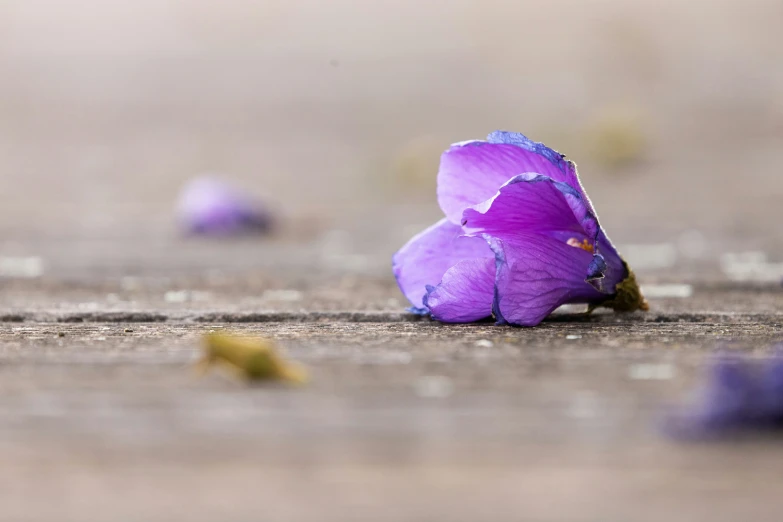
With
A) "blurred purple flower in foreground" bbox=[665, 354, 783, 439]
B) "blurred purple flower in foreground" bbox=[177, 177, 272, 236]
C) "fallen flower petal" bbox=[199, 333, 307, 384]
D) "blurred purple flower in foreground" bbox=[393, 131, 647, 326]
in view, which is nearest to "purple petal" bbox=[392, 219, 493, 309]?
"blurred purple flower in foreground" bbox=[393, 131, 647, 326]

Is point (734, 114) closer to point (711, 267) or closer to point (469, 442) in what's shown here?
point (711, 267)

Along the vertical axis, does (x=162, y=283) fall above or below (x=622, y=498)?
above

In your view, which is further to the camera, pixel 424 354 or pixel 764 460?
pixel 424 354

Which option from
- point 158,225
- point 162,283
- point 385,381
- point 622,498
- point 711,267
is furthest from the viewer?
point 158,225

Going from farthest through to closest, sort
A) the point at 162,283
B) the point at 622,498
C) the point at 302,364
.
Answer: the point at 162,283
the point at 302,364
the point at 622,498

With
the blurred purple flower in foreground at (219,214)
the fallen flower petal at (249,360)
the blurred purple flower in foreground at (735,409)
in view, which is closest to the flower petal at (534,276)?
the fallen flower petal at (249,360)

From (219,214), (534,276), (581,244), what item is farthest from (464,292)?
(219,214)

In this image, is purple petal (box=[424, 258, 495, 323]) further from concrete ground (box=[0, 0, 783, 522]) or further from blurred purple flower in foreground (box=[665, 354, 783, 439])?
blurred purple flower in foreground (box=[665, 354, 783, 439])

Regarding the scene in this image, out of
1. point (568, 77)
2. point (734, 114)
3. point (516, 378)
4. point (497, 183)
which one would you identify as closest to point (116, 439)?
point (516, 378)
